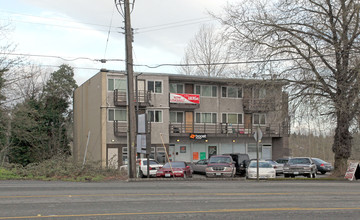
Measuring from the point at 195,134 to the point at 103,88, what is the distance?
10461 mm

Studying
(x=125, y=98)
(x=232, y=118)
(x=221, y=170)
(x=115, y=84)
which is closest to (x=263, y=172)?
(x=221, y=170)

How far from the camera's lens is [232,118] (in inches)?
1769

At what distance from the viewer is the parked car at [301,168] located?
28.9 m

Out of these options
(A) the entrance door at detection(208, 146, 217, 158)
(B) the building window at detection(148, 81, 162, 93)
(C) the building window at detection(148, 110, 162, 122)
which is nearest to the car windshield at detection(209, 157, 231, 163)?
(C) the building window at detection(148, 110, 162, 122)

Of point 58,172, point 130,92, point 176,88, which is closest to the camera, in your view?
point 58,172

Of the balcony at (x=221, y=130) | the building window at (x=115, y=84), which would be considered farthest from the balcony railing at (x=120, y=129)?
the balcony at (x=221, y=130)

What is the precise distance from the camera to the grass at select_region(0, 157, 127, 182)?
21.9 metres

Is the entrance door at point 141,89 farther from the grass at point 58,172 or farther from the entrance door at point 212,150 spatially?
the grass at point 58,172

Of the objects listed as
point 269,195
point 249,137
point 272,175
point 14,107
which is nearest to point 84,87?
point 14,107

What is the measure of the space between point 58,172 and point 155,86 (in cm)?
1926

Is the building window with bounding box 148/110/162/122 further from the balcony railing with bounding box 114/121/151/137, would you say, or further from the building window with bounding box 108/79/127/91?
the building window with bounding box 108/79/127/91

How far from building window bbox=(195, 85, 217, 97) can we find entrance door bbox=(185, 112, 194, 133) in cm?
243

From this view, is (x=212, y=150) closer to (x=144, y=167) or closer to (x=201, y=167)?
(x=201, y=167)

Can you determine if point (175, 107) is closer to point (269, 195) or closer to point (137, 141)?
point (137, 141)
